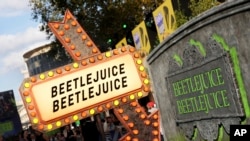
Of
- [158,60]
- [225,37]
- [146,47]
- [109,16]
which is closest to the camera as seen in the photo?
[225,37]

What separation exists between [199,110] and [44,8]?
36129 mm

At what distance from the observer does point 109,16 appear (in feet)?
143

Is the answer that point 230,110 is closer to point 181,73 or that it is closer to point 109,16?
point 181,73

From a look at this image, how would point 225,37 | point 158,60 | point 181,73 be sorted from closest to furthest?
point 225,37, point 181,73, point 158,60

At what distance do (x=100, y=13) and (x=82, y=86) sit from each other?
36.9 metres

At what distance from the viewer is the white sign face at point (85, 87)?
294 inches

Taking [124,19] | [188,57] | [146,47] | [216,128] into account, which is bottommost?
[216,128]

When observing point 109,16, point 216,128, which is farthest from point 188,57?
point 109,16

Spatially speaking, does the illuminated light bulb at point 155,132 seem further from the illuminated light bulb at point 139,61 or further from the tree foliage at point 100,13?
the tree foliage at point 100,13

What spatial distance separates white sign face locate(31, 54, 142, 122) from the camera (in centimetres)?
747

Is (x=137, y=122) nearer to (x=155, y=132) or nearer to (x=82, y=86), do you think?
(x=155, y=132)

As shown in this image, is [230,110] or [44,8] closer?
[230,110]

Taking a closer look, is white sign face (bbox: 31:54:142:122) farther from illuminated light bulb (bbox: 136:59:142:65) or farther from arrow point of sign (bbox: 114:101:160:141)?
arrow point of sign (bbox: 114:101:160:141)

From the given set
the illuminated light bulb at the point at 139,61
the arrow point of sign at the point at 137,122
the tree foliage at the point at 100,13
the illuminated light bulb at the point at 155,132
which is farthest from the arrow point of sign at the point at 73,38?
the tree foliage at the point at 100,13
